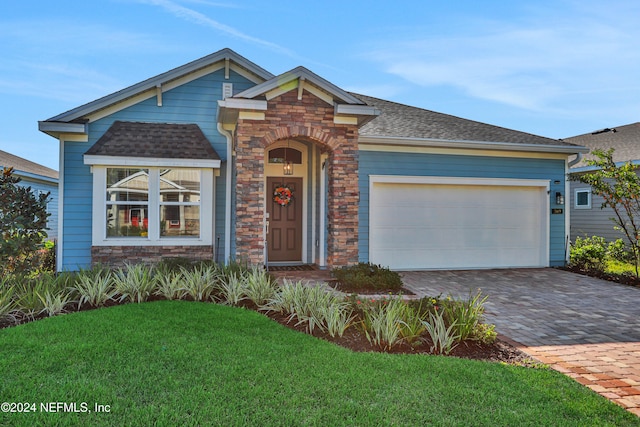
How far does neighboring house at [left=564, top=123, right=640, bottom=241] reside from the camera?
14047 millimetres

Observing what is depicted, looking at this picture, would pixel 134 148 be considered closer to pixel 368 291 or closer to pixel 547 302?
pixel 368 291

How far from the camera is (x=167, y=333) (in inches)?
173

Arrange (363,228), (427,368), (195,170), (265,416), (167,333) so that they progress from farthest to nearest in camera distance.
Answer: (363,228), (195,170), (167,333), (427,368), (265,416)

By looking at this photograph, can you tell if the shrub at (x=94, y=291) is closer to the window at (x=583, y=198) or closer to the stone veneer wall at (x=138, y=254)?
the stone veneer wall at (x=138, y=254)

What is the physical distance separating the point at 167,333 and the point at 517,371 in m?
3.51

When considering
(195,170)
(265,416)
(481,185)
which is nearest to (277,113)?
(195,170)

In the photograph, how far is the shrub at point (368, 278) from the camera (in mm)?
7254

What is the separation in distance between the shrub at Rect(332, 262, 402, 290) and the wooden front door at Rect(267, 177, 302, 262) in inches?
110

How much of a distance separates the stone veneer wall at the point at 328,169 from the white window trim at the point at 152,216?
1.36 metres

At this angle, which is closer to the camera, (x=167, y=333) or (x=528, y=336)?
(x=167, y=333)

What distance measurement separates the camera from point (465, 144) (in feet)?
32.6

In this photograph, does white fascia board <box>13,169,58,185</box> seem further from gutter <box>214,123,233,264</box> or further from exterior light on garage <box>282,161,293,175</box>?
exterior light on garage <box>282,161,293,175</box>

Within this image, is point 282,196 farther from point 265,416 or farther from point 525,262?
point 265,416

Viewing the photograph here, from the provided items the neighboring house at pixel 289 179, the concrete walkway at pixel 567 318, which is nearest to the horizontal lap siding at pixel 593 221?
the neighboring house at pixel 289 179
